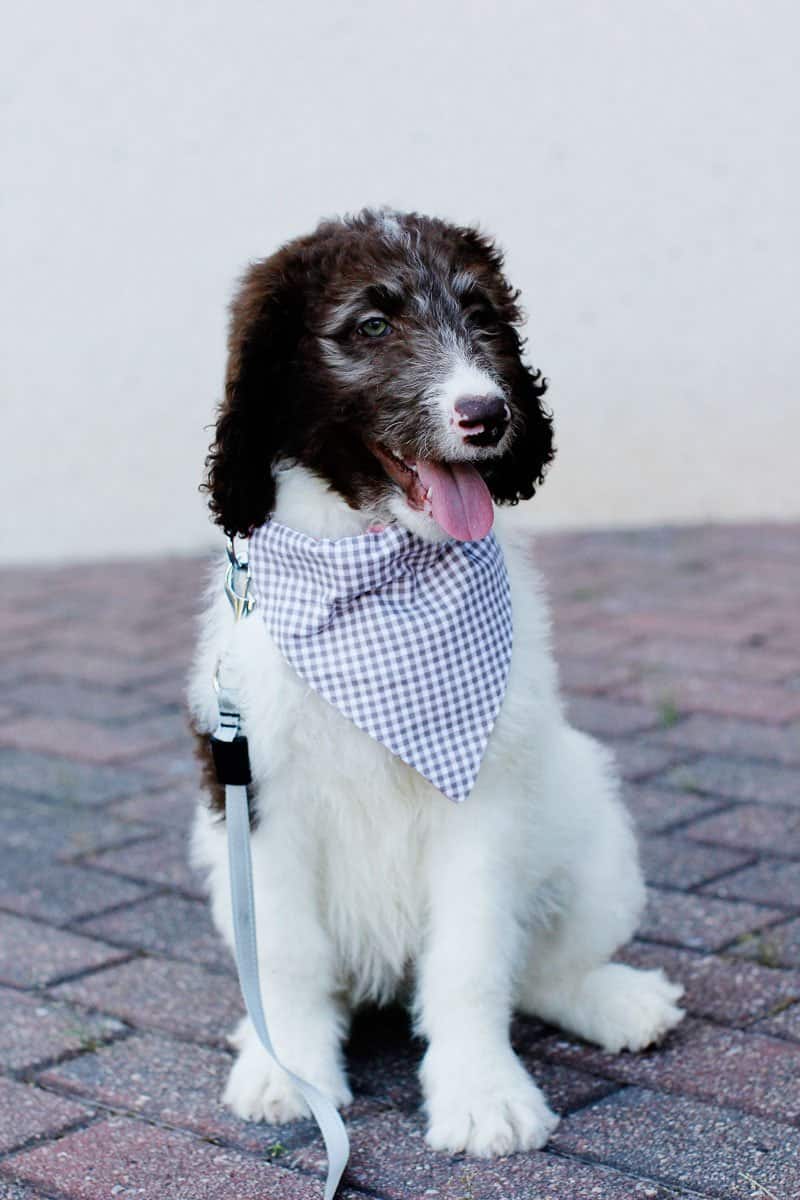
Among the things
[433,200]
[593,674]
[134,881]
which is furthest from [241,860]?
[433,200]

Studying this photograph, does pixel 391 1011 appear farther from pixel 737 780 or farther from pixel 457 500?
pixel 737 780

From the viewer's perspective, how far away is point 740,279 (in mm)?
7301

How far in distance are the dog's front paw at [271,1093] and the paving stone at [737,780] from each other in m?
1.70

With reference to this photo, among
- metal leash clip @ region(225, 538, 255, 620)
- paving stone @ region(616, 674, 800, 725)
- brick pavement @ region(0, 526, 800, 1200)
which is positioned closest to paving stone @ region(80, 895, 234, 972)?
brick pavement @ region(0, 526, 800, 1200)

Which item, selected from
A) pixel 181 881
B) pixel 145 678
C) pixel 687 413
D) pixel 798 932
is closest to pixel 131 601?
pixel 145 678

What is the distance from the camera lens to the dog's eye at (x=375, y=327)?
2.42 m

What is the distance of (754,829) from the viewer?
379cm

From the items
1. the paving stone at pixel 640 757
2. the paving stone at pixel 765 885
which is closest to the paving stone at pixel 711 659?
the paving stone at pixel 640 757

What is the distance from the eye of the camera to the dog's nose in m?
2.29

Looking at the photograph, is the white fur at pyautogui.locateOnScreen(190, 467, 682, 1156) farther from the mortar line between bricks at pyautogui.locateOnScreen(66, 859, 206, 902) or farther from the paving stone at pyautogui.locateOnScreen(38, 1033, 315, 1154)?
the mortar line between bricks at pyautogui.locateOnScreen(66, 859, 206, 902)

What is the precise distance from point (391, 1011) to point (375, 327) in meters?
1.27

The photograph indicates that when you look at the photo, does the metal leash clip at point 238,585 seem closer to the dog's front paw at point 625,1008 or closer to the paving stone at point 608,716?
the dog's front paw at point 625,1008

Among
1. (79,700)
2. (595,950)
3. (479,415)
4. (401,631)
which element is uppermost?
(479,415)

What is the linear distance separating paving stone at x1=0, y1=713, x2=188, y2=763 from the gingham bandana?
2.19 meters
